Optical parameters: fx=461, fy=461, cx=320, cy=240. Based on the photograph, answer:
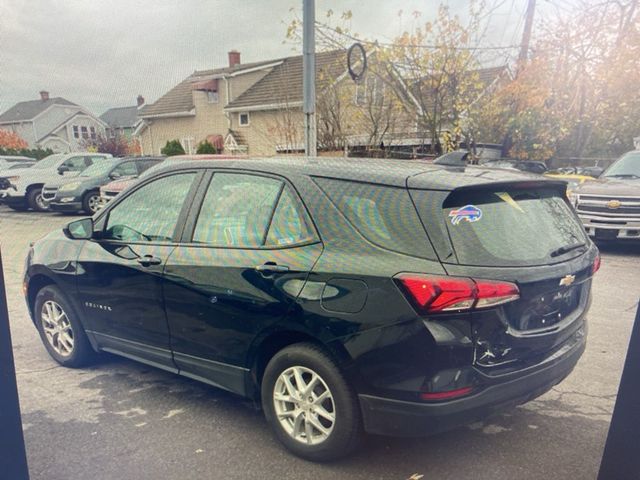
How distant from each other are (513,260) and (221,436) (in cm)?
202

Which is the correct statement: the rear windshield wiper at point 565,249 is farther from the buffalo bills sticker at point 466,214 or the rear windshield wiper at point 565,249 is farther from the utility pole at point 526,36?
the utility pole at point 526,36

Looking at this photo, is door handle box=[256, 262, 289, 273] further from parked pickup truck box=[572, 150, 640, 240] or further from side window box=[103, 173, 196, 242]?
parked pickup truck box=[572, 150, 640, 240]

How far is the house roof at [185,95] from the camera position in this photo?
25.1 m

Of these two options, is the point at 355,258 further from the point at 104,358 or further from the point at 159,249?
the point at 104,358

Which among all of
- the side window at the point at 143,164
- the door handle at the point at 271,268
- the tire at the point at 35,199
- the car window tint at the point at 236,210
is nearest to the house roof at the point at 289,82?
the side window at the point at 143,164

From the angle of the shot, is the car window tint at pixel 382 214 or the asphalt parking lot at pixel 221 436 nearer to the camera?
the car window tint at pixel 382 214

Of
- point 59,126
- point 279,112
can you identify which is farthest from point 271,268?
point 279,112

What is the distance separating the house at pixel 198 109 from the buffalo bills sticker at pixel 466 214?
899 inches

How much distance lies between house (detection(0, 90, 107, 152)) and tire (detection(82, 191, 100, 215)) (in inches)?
60.1

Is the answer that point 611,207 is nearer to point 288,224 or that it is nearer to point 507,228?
point 507,228

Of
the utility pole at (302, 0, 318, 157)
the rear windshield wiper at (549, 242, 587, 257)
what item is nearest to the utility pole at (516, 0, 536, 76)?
the utility pole at (302, 0, 318, 157)

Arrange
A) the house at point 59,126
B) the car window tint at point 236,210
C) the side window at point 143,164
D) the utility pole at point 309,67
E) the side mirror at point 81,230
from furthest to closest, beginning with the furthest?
1. the side window at point 143,164
2. the utility pole at point 309,67
3. the house at point 59,126
4. the side mirror at point 81,230
5. the car window tint at point 236,210

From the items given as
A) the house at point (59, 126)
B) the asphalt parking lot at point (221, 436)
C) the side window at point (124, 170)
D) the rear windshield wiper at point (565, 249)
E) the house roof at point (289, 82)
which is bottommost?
the asphalt parking lot at point (221, 436)

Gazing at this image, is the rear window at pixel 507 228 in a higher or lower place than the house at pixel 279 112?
lower
